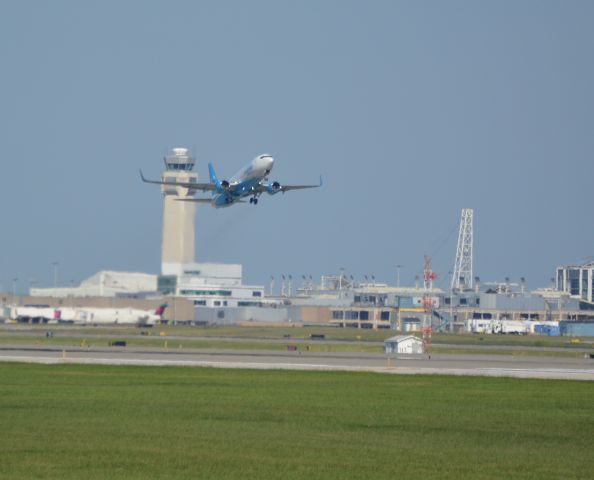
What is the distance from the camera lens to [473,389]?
7112cm

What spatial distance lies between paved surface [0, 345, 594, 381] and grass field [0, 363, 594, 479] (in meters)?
10.2

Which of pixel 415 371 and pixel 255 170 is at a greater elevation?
pixel 255 170

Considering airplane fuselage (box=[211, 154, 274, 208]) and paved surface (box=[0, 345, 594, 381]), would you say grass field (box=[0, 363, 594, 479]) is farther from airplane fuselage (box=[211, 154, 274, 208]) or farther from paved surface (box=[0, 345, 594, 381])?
airplane fuselage (box=[211, 154, 274, 208])

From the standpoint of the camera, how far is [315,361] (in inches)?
3937

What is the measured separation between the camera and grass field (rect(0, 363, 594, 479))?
40.1 m

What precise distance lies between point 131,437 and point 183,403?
43.7 ft

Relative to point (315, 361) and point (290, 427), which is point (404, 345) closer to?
point (315, 361)

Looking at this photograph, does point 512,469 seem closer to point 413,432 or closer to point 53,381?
point 413,432

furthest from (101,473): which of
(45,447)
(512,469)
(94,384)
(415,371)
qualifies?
(415,371)

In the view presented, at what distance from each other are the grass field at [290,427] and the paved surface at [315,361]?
10.2 meters

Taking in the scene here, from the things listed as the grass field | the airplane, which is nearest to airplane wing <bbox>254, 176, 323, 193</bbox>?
A: the airplane

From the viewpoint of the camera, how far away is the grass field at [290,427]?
4009 centimetres

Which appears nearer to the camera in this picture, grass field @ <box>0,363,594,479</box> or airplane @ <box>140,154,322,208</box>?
grass field @ <box>0,363,594,479</box>

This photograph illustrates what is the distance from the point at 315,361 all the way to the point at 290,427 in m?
49.2
